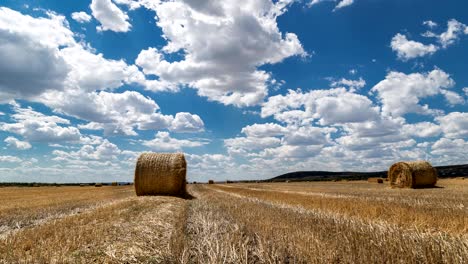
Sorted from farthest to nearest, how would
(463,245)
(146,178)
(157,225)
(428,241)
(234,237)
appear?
(146,178)
(157,225)
(234,237)
(428,241)
(463,245)

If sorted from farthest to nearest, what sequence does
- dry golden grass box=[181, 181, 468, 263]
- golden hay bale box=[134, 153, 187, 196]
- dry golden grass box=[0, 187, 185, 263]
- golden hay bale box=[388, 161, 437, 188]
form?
golden hay bale box=[388, 161, 437, 188], golden hay bale box=[134, 153, 187, 196], dry golden grass box=[0, 187, 185, 263], dry golden grass box=[181, 181, 468, 263]

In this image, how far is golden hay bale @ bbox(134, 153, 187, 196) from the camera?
19.5 m

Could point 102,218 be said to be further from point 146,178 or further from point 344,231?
point 146,178

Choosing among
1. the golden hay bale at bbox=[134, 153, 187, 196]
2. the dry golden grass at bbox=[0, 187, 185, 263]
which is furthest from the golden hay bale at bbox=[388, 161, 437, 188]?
the dry golden grass at bbox=[0, 187, 185, 263]

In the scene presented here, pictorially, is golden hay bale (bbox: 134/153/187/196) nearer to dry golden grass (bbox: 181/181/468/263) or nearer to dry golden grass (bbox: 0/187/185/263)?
dry golden grass (bbox: 0/187/185/263)

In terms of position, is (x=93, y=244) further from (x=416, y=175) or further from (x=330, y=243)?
(x=416, y=175)

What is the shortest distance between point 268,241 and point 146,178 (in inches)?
610

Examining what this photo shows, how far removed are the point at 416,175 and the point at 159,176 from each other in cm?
1583

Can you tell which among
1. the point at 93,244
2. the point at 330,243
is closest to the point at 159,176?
the point at 93,244

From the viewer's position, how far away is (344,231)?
571 cm

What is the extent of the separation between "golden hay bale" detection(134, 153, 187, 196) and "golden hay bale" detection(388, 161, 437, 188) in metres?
14.2

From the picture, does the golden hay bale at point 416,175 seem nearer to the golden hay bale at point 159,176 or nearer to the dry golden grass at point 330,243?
the golden hay bale at point 159,176

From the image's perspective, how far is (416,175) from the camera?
23406 millimetres

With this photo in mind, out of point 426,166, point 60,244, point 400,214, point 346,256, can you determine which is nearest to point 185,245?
point 60,244
